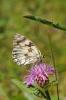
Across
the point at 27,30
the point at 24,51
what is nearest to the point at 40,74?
the point at 24,51

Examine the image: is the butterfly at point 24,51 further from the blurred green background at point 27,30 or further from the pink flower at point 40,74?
the blurred green background at point 27,30

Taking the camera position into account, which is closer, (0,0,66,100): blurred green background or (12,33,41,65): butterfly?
(12,33,41,65): butterfly

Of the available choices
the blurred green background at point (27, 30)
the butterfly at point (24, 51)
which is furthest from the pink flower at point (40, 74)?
A: the blurred green background at point (27, 30)

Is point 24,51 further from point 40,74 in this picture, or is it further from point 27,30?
point 27,30

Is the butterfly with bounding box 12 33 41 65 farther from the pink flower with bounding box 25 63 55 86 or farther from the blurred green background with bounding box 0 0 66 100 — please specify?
the blurred green background with bounding box 0 0 66 100

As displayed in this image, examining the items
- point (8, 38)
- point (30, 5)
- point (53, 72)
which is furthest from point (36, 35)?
point (53, 72)

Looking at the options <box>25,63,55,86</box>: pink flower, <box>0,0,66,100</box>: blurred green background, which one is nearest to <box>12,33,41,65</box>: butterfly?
<box>25,63,55,86</box>: pink flower
